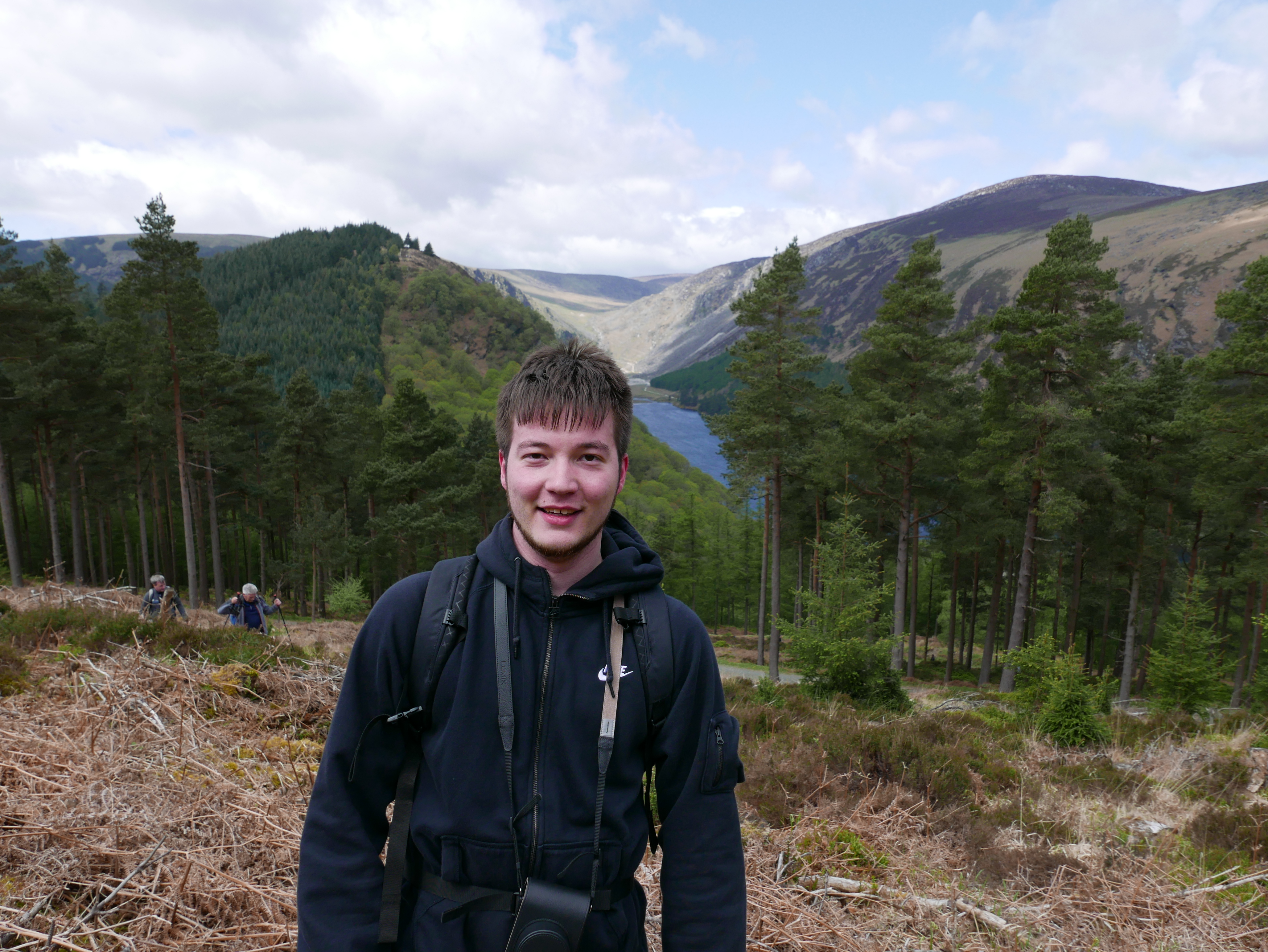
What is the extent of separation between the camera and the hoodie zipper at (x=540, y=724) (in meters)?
1.84

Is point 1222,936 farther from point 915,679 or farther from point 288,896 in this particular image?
point 915,679

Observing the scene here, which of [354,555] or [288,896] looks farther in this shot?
[354,555]

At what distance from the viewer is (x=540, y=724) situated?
6.22 ft

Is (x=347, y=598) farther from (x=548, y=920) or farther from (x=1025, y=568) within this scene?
(x=548, y=920)

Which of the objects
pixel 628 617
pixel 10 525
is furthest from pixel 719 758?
pixel 10 525

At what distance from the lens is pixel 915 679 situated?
2783cm

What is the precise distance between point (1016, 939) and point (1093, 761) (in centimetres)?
623

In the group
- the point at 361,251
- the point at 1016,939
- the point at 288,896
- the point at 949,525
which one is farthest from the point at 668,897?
the point at 361,251

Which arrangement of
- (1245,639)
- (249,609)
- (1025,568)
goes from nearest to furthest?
1. (249,609)
2. (1025,568)
3. (1245,639)

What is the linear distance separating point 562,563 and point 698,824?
914 mm

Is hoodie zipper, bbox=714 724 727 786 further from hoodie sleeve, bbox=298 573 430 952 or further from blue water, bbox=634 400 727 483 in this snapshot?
blue water, bbox=634 400 727 483

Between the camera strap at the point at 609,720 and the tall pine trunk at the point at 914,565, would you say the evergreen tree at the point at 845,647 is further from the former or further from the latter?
the camera strap at the point at 609,720

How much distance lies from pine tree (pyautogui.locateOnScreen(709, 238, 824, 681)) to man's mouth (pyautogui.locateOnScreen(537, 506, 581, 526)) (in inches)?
714

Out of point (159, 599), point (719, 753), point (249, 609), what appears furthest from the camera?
point (249, 609)
